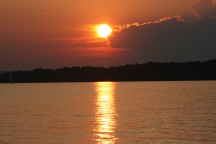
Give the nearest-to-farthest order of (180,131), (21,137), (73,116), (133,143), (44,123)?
(133,143) < (21,137) < (180,131) < (44,123) < (73,116)

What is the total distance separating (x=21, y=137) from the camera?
4706 centimetres

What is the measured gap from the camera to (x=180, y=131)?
51156 millimetres

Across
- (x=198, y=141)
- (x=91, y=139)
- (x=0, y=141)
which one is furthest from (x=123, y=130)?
(x=0, y=141)

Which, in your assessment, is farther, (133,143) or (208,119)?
(208,119)

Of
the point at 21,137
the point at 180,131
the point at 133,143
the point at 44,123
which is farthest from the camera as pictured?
the point at 44,123

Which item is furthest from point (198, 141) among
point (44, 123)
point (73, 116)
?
point (73, 116)

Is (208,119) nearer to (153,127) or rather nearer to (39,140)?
(153,127)

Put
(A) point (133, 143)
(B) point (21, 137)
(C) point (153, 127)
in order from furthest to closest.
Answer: (C) point (153, 127) → (B) point (21, 137) → (A) point (133, 143)

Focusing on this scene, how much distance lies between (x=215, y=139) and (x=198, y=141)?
2004 mm

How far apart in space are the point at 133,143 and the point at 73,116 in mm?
28241

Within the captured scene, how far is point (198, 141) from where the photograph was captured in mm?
43812

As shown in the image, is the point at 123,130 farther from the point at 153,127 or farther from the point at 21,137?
the point at 21,137

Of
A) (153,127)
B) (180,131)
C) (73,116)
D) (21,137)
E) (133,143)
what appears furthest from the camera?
(73,116)

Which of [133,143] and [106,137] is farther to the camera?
[106,137]
